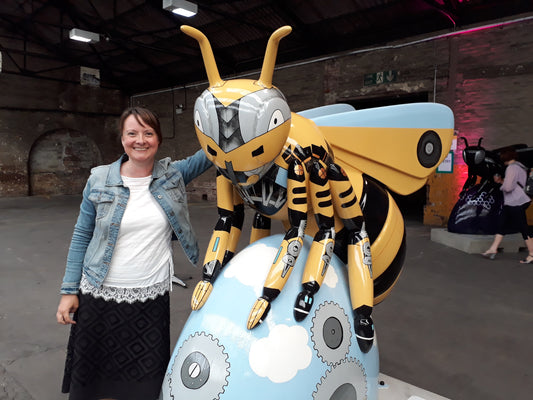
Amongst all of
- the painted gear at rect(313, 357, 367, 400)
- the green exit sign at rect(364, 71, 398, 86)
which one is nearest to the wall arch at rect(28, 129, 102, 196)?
the green exit sign at rect(364, 71, 398, 86)

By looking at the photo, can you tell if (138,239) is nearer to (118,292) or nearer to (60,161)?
(118,292)

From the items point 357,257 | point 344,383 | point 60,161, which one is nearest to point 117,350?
point 344,383

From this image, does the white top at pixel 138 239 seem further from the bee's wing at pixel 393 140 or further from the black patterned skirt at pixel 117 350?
the bee's wing at pixel 393 140

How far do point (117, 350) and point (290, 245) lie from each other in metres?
0.83

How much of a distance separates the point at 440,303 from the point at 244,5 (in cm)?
699

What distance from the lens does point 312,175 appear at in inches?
55.1

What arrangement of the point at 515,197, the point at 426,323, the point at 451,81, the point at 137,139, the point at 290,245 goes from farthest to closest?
the point at 451,81, the point at 515,197, the point at 426,323, the point at 137,139, the point at 290,245

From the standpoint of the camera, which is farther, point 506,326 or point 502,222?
point 502,222

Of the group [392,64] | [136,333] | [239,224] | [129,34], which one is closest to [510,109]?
[392,64]

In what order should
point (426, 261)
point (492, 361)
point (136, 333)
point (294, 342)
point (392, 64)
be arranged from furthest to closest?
point (392, 64) < point (426, 261) < point (492, 361) < point (136, 333) < point (294, 342)

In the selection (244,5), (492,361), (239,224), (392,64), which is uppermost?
(244,5)

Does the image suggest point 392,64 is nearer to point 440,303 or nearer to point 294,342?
point 440,303

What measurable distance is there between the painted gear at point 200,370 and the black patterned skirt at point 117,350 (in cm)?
29

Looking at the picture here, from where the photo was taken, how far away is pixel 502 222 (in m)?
5.29
